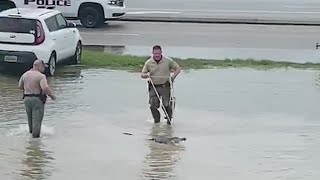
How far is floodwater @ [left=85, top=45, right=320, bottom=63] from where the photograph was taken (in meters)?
25.4

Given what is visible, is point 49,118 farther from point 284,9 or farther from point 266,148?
point 284,9

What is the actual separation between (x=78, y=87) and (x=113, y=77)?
1.75 m

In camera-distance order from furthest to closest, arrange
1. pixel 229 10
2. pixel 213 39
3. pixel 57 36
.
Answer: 1. pixel 229 10
2. pixel 213 39
3. pixel 57 36

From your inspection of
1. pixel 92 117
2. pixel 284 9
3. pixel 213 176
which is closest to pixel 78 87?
pixel 92 117

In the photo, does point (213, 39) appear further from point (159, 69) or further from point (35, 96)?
point (35, 96)

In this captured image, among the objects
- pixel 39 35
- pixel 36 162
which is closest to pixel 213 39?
pixel 39 35

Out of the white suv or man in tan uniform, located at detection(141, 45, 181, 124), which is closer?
man in tan uniform, located at detection(141, 45, 181, 124)

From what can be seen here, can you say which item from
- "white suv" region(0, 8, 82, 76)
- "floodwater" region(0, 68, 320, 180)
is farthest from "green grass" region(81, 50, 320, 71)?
"white suv" region(0, 8, 82, 76)

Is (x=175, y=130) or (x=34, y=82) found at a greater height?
(x=34, y=82)

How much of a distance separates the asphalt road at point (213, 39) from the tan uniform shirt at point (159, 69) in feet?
29.3

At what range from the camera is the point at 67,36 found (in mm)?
22656

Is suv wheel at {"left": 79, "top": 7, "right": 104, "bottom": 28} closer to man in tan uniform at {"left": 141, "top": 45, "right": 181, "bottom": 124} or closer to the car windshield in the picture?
the car windshield

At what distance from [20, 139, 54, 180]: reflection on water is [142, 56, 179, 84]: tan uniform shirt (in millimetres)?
2631

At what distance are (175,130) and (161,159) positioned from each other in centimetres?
238
